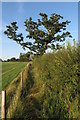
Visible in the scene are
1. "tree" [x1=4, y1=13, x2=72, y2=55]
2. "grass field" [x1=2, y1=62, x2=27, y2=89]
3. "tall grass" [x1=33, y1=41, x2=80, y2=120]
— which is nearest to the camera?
"tall grass" [x1=33, y1=41, x2=80, y2=120]

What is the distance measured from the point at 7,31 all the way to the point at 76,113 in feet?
132

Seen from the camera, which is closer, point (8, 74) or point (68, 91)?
point (68, 91)

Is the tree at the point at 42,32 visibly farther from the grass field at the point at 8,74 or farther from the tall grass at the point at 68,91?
the tall grass at the point at 68,91

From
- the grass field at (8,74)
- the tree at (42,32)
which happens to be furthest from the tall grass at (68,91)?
the tree at (42,32)

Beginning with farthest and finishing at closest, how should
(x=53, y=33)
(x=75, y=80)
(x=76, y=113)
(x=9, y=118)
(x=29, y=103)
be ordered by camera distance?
(x=53, y=33) → (x=29, y=103) → (x=75, y=80) → (x=9, y=118) → (x=76, y=113)

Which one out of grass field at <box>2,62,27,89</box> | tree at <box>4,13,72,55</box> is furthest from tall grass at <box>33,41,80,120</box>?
tree at <box>4,13,72,55</box>

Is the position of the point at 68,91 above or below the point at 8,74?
below

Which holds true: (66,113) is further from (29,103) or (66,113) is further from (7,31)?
(7,31)

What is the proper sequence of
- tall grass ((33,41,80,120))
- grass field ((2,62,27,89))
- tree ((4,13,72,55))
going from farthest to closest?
1. tree ((4,13,72,55))
2. grass field ((2,62,27,89))
3. tall grass ((33,41,80,120))

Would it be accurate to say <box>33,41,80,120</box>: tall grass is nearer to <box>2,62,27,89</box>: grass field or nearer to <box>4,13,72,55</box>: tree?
<box>2,62,27,89</box>: grass field

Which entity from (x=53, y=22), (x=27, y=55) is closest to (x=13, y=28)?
(x=27, y=55)

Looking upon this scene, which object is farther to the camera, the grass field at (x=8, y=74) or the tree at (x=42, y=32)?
the tree at (x=42, y=32)

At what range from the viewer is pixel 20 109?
5266mm

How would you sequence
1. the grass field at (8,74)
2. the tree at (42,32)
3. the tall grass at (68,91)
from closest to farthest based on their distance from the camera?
the tall grass at (68,91), the grass field at (8,74), the tree at (42,32)
